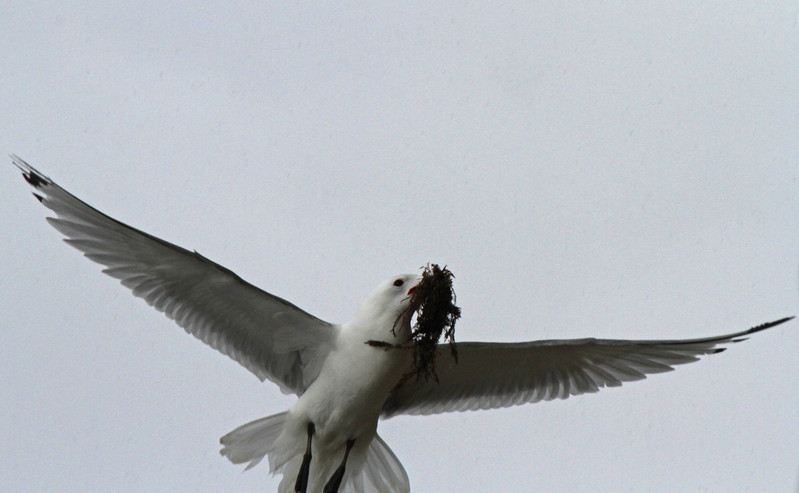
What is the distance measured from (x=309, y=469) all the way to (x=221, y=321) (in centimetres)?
99

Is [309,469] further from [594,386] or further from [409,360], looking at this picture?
[594,386]

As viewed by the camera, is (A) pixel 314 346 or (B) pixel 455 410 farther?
(B) pixel 455 410

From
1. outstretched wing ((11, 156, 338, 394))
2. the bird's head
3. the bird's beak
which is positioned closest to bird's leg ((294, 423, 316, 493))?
outstretched wing ((11, 156, 338, 394))

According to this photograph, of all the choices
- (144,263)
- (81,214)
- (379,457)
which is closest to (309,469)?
(379,457)

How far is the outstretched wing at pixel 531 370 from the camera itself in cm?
659

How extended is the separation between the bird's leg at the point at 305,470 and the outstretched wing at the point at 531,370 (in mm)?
685

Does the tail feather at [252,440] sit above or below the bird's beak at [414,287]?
below

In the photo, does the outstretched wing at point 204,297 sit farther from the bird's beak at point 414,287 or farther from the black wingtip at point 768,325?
the black wingtip at point 768,325

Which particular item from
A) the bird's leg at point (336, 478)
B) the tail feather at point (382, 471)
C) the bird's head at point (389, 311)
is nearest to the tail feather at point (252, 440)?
the bird's leg at point (336, 478)

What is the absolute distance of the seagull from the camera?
6.26m

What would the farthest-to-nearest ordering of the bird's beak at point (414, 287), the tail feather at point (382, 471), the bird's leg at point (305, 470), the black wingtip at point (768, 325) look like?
the tail feather at point (382, 471), the bird's leg at point (305, 470), the bird's beak at point (414, 287), the black wingtip at point (768, 325)

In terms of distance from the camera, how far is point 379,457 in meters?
6.71

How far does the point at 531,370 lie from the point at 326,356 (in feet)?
4.19

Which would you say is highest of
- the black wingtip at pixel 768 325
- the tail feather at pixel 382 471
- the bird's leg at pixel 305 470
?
the black wingtip at pixel 768 325
